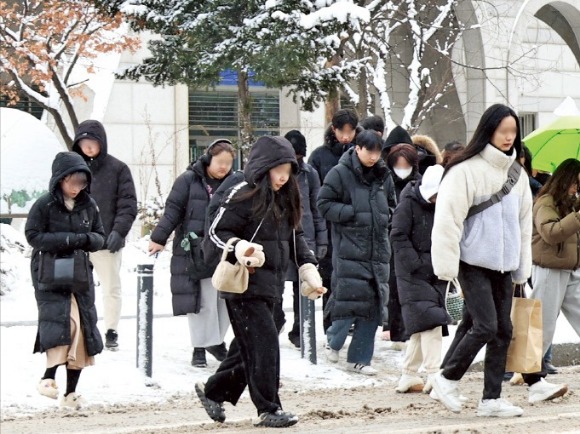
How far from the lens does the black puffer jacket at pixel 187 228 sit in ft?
34.0

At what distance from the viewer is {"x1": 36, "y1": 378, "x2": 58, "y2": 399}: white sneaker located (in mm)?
8844

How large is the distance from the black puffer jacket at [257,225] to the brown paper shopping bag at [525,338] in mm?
1700

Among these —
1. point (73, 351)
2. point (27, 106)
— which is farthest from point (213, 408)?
point (27, 106)

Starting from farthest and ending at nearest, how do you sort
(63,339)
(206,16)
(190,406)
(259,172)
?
(206,16), (190,406), (63,339), (259,172)

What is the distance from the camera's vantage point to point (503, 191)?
7879 mm

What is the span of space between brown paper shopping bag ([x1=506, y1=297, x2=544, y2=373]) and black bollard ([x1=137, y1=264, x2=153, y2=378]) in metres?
3.08

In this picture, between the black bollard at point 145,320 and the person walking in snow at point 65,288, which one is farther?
the black bollard at point 145,320

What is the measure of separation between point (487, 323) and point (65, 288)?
9.76ft

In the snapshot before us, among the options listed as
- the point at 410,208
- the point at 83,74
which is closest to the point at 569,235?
the point at 410,208

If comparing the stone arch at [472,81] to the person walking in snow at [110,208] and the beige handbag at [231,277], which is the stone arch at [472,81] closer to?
the person walking in snow at [110,208]

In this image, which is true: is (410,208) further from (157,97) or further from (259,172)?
(157,97)

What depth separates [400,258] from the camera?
9469 millimetres

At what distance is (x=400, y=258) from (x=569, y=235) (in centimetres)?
131

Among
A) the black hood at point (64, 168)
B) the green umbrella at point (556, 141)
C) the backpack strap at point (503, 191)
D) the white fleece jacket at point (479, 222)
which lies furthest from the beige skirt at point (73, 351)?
the green umbrella at point (556, 141)
